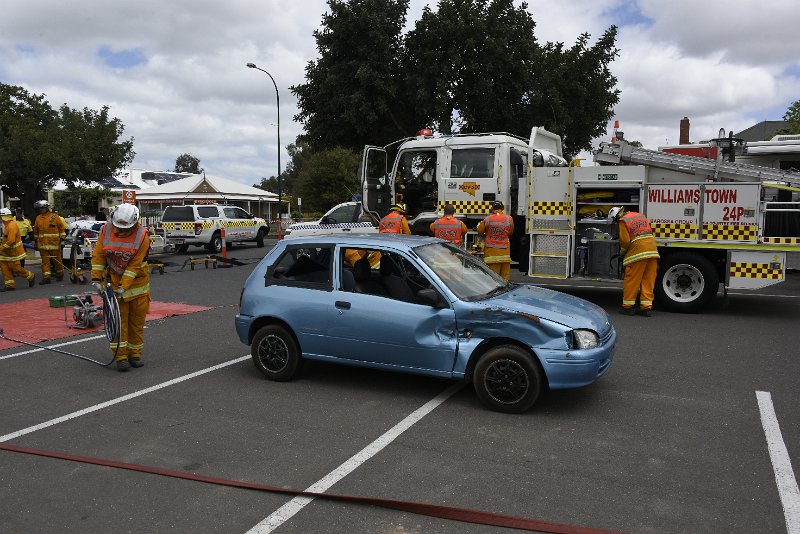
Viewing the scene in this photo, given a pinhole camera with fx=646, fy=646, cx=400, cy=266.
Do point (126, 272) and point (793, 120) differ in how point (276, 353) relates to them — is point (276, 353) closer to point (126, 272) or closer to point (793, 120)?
point (126, 272)

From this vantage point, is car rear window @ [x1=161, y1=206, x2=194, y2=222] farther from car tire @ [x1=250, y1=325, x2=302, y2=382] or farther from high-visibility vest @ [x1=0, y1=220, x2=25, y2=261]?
car tire @ [x1=250, y1=325, x2=302, y2=382]

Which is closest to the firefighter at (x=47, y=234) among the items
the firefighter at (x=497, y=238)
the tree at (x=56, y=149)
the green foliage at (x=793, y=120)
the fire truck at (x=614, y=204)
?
the fire truck at (x=614, y=204)

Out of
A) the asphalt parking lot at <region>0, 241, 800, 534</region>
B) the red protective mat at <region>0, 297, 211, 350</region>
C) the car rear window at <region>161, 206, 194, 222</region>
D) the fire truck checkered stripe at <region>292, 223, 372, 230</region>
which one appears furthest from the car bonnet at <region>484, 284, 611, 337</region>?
the car rear window at <region>161, 206, 194, 222</region>

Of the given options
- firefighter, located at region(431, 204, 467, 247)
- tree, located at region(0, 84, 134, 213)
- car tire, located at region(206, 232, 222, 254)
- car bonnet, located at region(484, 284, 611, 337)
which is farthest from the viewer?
tree, located at region(0, 84, 134, 213)

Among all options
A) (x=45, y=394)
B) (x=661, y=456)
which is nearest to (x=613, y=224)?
(x=661, y=456)

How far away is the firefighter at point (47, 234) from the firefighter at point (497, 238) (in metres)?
9.65

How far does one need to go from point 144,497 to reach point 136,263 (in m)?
3.49

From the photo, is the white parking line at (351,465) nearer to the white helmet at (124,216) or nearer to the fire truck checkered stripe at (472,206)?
the white helmet at (124,216)

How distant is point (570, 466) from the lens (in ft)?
13.9

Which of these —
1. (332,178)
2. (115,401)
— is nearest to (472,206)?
(115,401)

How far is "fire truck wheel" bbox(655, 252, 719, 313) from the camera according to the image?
9.59 metres

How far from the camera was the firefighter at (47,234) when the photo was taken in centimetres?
1416

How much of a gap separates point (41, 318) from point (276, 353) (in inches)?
218

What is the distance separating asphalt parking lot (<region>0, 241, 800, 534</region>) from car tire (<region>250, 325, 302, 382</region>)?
142mm
